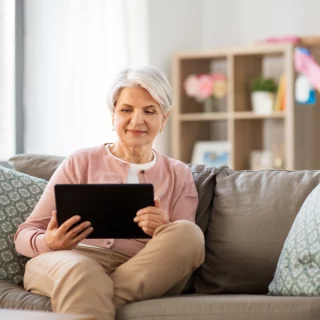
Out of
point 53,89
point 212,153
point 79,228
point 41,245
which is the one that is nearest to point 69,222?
point 79,228

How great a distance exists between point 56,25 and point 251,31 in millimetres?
1538

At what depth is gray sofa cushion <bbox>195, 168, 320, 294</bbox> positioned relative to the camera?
2605 millimetres

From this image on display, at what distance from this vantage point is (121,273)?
2.35 m

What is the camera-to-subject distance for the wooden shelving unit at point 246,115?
17.1 ft

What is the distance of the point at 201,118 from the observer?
5477mm

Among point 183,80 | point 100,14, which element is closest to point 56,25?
point 100,14

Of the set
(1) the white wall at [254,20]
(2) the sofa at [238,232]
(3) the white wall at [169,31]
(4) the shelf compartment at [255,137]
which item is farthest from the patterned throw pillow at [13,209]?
(1) the white wall at [254,20]

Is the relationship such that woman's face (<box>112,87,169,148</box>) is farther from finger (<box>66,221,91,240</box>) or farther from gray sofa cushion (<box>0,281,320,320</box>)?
gray sofa cushion (<box>0,281,320,320</box>)

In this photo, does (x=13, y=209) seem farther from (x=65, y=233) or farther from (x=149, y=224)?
(x=149, y=224)

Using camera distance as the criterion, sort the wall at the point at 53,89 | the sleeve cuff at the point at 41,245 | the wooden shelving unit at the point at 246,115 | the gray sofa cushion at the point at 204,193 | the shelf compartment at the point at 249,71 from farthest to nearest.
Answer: the shelf compartment at the point at 249,71
the wooden shelving unit at the point at 246,115
the wall at the point at 53,89
the gray sofa cushion at the point at 204,193
the sleeve cuff at the point at 41,245

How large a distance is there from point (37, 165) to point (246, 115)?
2564 mm

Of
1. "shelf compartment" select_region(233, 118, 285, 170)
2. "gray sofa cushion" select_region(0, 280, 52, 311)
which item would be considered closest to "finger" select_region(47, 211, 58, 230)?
"gray sofa cushion" select_region(0, 280, 52, 311)

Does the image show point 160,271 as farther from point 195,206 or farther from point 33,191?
point 33,191

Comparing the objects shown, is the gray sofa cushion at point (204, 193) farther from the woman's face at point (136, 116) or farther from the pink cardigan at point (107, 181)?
the woman's face at point (136, 116)
